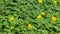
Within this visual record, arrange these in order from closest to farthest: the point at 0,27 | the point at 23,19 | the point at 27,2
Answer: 1. the point at 0,27
2. the point at 23,19
3. the point at 27,2

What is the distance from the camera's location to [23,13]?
14.6 feet

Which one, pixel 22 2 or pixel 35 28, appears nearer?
pixel 35 28

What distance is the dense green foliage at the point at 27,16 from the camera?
164 inches

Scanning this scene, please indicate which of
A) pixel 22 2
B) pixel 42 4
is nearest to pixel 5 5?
pixel 22 2

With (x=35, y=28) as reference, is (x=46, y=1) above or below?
above

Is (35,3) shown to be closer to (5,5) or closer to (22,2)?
(22,2)

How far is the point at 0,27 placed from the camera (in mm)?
4117

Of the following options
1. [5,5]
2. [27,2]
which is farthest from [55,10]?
[5,5]

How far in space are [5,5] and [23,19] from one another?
488 mm

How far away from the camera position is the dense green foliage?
164 inches

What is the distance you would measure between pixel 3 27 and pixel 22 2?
0.77 m

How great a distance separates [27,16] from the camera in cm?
441

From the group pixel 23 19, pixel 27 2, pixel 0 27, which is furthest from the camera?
pixel 27 2

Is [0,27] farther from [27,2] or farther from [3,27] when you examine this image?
[27,2]
